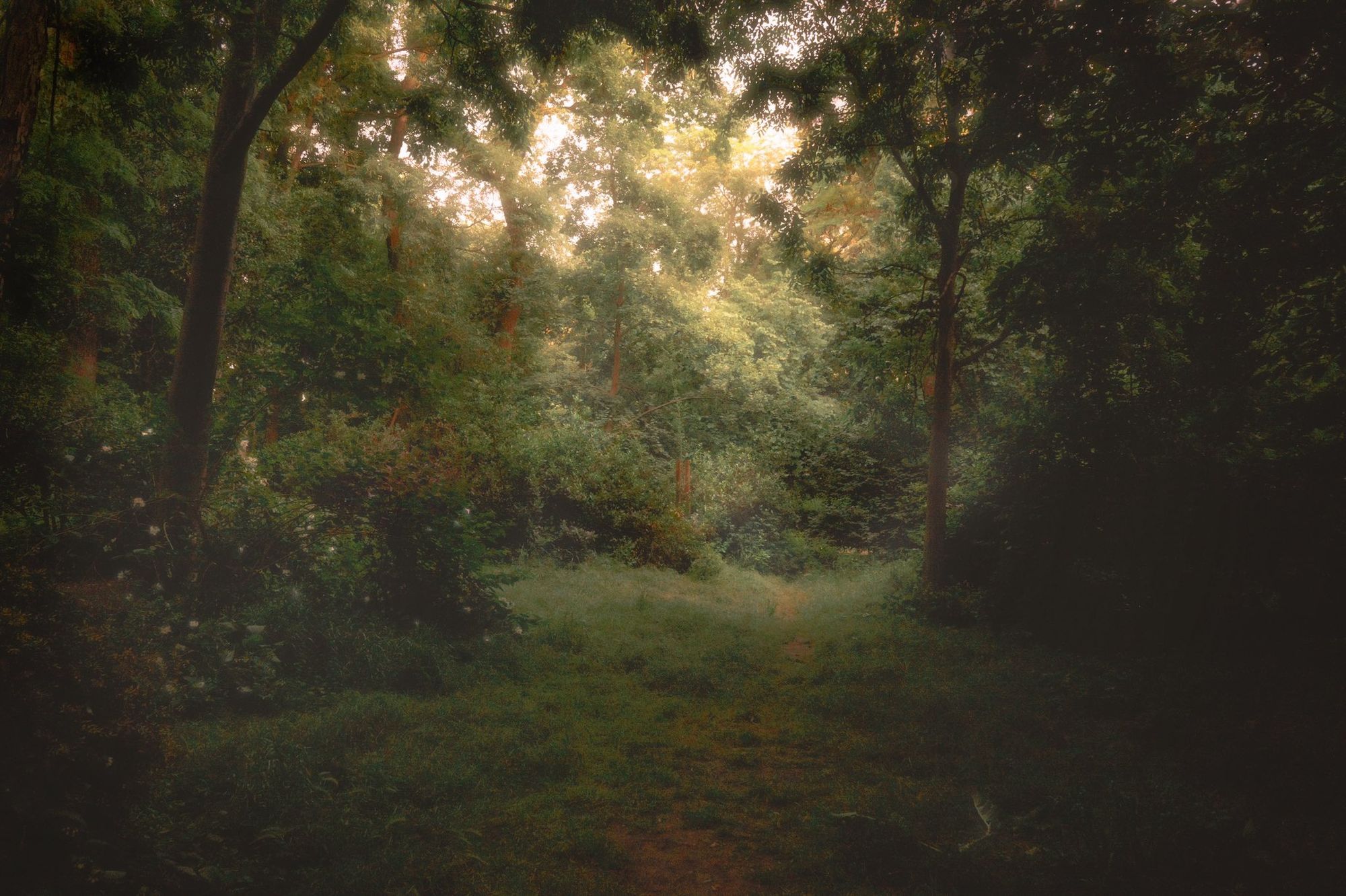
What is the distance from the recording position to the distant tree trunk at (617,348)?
22438 mm

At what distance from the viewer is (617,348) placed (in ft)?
76.1

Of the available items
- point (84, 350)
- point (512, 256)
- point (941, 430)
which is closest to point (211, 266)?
point (84, 350)

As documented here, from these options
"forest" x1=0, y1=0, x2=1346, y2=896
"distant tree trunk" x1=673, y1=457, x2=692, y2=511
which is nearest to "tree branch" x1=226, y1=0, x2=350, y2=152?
"forest" x1=0, y1=0, x2=1346, y2=896

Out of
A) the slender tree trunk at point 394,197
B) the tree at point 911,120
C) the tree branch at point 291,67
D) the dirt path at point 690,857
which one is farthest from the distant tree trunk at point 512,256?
the dirt path at point 690,857

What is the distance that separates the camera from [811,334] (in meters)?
26.9

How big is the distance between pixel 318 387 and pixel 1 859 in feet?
31.4

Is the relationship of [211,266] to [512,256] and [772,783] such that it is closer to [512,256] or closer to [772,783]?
[772,783]

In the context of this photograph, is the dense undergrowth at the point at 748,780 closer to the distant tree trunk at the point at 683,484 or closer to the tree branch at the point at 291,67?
the tree branch at the point at 291,67

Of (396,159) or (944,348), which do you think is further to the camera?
(396,159)

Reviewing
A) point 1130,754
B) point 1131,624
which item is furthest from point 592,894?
point 1131,624

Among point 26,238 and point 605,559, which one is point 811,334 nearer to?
point 605,559

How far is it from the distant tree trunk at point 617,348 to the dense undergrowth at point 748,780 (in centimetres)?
1504

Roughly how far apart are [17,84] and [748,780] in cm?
680

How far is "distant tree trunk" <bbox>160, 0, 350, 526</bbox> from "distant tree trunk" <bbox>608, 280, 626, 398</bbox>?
47.0 feet
